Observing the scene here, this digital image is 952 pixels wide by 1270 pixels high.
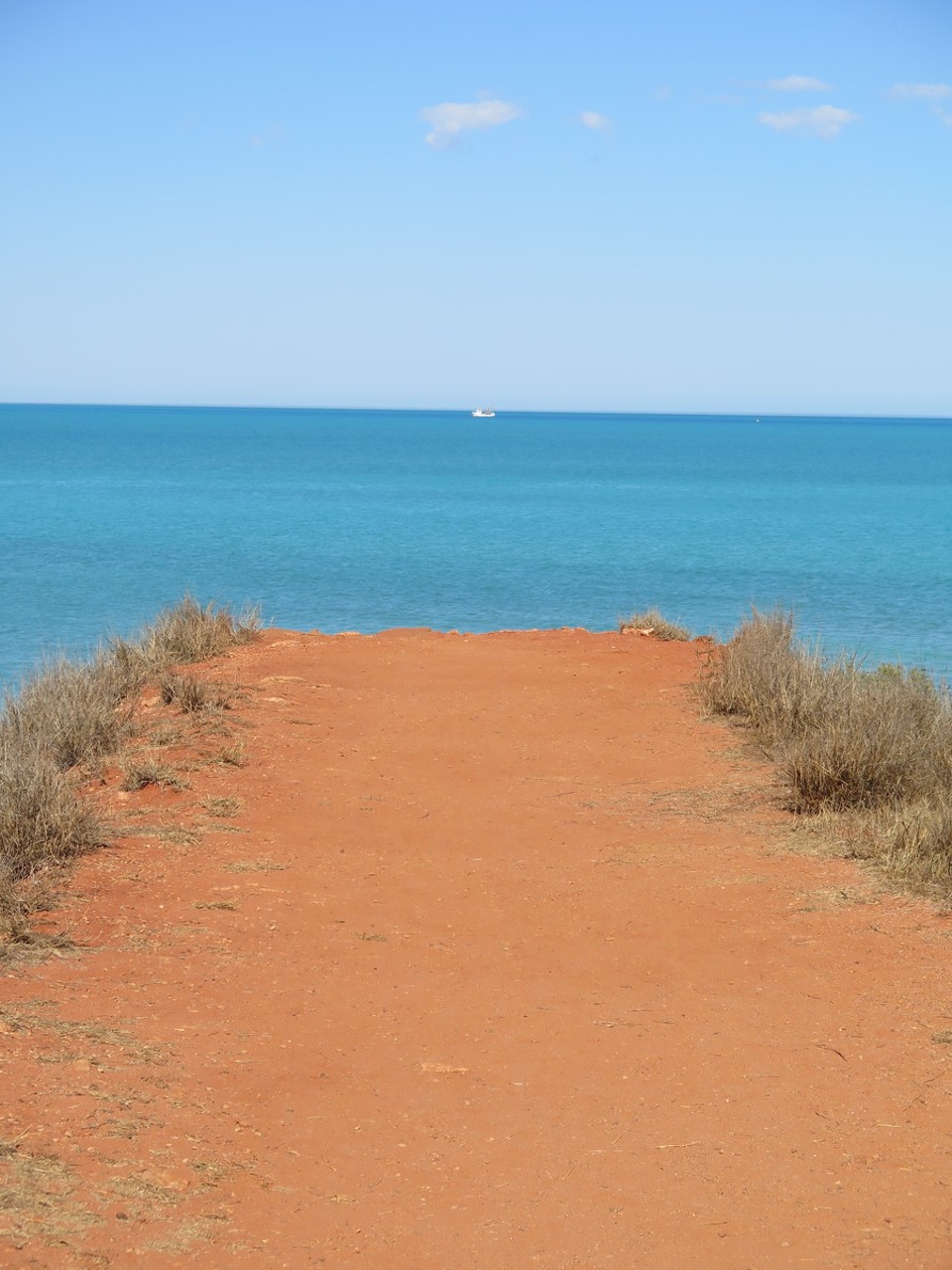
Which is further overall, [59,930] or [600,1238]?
[59,930]

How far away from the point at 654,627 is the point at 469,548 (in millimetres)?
23945

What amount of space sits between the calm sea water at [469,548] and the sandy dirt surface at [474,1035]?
4.24 meters

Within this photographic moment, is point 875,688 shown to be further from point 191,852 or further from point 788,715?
point 191,852

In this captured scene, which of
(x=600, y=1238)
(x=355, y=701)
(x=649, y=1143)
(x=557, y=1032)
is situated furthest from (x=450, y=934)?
(x=355, y=701)

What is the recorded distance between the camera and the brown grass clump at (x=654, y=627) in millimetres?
16344

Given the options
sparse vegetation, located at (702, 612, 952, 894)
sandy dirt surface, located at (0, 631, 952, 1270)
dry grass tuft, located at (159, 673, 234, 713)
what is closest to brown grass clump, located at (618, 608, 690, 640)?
sparse vegetation, located at (702, 612, 952, 894)

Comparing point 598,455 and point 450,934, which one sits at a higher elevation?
point 598,455

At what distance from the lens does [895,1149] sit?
504 centimetres

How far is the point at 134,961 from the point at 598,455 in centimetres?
10649

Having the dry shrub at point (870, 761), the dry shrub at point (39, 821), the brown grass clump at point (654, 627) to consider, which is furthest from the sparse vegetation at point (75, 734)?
the brown grass clump at point (654, 627)

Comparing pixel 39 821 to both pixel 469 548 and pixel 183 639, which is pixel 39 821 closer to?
pixel 183 639

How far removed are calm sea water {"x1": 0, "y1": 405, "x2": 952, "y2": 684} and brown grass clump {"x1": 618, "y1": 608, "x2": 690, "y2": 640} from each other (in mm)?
1685

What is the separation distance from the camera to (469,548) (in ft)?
132

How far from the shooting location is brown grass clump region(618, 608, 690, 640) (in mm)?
16344
